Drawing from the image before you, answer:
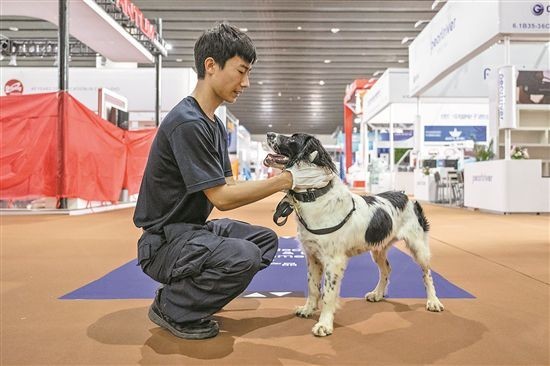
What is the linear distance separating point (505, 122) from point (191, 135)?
7342 millimetres

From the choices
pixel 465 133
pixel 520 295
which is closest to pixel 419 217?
pixel 520 295

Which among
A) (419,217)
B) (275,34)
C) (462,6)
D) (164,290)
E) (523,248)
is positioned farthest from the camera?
(275,34)

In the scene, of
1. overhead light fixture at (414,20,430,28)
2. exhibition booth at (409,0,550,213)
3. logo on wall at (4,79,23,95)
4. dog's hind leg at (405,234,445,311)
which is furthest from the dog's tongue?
overhead light fixture at (414,20,430,28)

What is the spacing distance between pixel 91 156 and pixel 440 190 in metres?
8.94

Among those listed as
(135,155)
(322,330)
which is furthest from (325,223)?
(135,155)

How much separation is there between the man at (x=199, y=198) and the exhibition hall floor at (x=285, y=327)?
0.56 ft

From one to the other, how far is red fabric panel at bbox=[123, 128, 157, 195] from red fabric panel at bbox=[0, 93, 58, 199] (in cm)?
250

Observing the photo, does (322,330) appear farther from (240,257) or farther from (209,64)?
(209,64)

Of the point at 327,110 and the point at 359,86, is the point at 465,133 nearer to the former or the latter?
the point at 359,86

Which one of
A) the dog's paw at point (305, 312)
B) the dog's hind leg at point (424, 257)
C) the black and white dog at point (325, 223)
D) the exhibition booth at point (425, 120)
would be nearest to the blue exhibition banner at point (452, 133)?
the exhibition booth at point (425, 120)

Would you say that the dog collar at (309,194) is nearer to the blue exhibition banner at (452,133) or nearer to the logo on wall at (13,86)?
the logo on wall at (13,86)

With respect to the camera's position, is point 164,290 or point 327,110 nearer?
point 164,290

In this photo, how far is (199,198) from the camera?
1.94m

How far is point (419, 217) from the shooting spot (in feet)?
Result: 7.84
